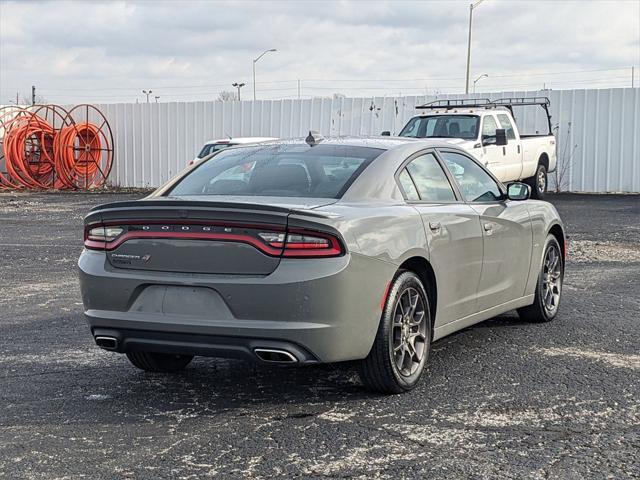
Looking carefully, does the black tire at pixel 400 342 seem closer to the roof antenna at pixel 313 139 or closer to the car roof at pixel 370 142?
the car roof at pixel 370 142

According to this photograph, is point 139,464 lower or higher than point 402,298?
lower

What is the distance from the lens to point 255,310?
5.10 meters

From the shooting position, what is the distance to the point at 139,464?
4473 mm

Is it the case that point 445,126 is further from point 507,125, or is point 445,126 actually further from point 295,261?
point 295,261

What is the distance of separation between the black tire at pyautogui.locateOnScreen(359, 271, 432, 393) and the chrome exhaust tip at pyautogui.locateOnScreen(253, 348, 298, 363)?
0.57 m

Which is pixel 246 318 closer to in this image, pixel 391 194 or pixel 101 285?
pixel 101 285

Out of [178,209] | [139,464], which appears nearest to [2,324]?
[178,209]

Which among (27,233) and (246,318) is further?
(27,233)

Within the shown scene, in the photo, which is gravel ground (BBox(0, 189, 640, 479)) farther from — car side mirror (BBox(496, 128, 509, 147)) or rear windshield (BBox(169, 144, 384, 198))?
car side mirror (BBox(496, 128, 509, 147))

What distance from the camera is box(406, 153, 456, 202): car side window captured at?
6348 millimetres

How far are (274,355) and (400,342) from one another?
2.96 ft

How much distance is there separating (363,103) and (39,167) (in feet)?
37.3

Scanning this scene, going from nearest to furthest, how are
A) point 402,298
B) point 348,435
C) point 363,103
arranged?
point 348,435 → point 402,298 → point 363,103

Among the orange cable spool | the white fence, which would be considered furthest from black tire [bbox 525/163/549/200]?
the orange cable spool
